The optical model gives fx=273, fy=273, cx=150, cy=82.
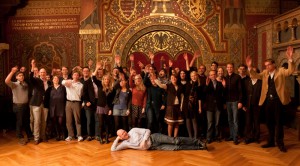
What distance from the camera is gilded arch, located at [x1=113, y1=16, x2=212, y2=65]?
9.23 metres

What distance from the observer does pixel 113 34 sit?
9.30m

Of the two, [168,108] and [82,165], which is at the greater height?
[168,108]

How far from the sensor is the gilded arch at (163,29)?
30.3 feet

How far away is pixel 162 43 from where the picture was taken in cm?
945

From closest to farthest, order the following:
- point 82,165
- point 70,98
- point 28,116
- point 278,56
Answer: point 82,165 → point 70,98 → point 28,116 → point 278,56

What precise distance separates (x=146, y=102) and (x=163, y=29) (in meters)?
4.22

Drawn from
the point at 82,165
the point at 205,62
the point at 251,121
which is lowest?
the point at 82,165

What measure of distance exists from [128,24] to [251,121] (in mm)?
5406

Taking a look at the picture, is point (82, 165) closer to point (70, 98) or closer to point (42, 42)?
point (70, 98)

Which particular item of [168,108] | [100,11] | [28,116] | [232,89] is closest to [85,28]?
[100,11]

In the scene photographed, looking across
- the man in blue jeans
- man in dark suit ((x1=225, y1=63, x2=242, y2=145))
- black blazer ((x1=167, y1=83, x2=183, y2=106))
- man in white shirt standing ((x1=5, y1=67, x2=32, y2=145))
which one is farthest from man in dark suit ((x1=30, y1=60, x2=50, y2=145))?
man in dark suit ((x1=225, y1=63, x2=242, y2=145))

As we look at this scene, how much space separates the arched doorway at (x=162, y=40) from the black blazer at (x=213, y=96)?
3839 mm

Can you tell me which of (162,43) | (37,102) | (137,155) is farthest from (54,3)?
(137,155)

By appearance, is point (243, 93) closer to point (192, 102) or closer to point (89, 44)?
point (192, 102)
